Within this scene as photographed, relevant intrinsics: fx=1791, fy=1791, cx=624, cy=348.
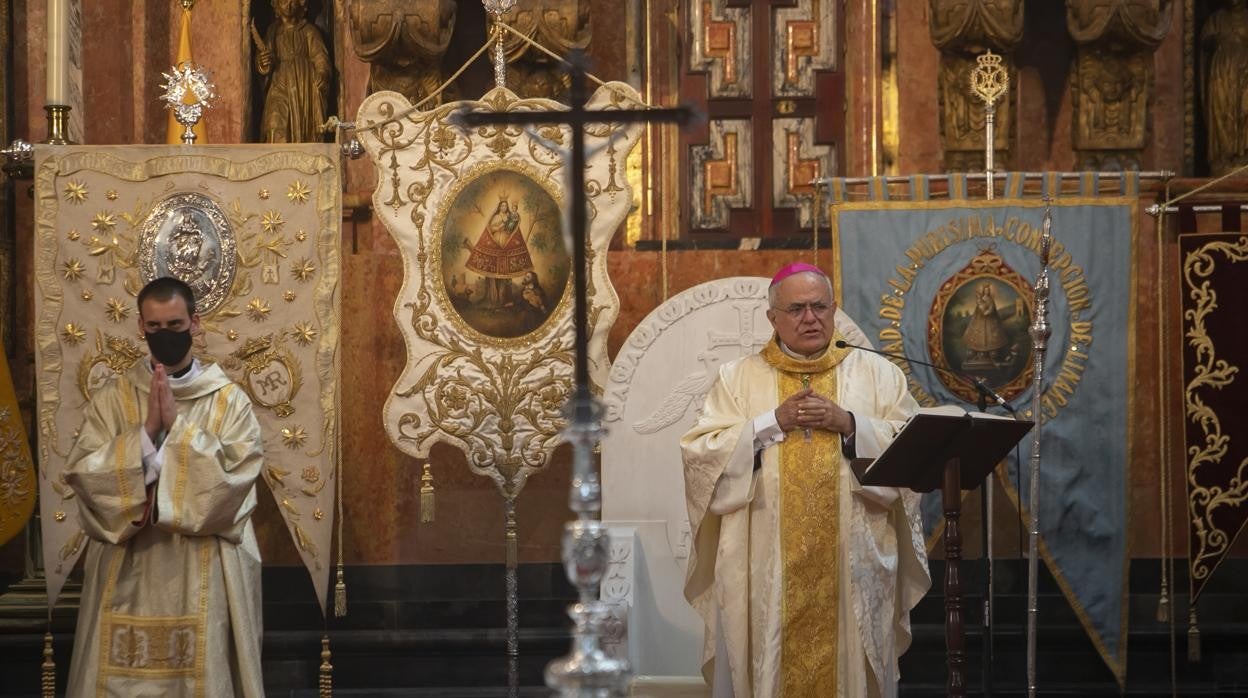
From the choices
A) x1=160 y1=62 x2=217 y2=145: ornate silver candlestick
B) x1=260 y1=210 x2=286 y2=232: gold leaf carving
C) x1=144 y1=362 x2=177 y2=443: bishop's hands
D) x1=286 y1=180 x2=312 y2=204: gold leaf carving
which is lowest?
x1=144 y1=362 x2=177 y2=443: bishop's hands

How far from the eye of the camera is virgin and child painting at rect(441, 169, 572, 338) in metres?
7.83

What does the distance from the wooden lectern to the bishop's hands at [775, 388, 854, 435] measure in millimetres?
507

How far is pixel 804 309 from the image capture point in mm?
6777

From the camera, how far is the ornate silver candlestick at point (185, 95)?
7.91 meters

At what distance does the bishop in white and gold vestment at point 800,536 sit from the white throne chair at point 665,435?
16.8 inches

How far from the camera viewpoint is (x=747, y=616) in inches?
264

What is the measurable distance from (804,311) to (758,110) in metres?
2.63

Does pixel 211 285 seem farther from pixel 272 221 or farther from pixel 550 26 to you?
pixel 550 26

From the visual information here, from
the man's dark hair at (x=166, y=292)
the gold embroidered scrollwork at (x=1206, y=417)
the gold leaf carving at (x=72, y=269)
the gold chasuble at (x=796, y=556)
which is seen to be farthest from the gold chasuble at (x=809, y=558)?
the gold leaf carving at (x=72, y=269)

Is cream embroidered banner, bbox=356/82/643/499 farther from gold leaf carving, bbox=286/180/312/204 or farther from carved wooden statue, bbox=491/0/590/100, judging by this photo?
carved wooden statue, bbox=491/0/590/100

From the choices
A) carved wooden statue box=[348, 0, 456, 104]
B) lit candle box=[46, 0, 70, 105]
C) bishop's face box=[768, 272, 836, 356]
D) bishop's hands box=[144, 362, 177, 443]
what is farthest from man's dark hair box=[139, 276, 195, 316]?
bishop's face box=[768, 272, 836, 356]

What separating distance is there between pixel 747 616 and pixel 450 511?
266cm

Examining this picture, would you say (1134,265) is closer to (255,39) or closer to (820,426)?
(820,426)

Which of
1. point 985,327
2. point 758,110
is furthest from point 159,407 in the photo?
point 758,110
